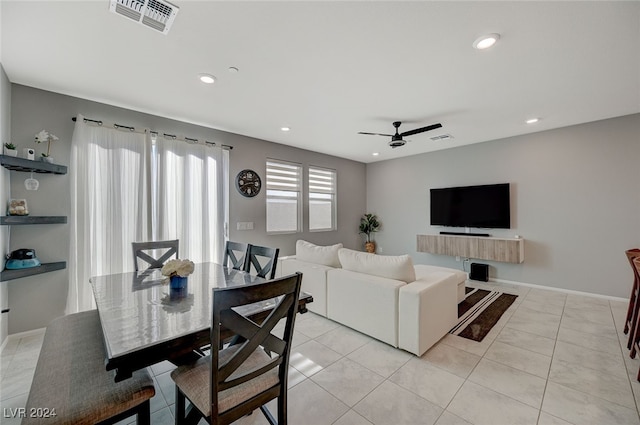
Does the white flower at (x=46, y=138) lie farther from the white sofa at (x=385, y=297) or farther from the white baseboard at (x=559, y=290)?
the white baseboard at (x=559, y=290)

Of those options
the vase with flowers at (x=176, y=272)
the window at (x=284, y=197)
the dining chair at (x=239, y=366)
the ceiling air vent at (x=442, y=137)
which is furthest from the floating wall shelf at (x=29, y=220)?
the ceiling air vent at (x=442, y=137)

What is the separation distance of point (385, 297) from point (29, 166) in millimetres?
3738

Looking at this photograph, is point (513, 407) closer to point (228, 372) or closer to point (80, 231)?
point (228, 372)

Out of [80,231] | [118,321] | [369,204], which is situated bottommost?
[118,321]

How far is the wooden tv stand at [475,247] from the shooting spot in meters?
4.42

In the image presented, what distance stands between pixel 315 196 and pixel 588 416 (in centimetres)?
496

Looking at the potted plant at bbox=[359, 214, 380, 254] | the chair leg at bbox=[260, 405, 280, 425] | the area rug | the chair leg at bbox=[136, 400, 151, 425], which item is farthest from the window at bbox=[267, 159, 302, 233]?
the chair leg at bbox=[136, 400, 151, 425]

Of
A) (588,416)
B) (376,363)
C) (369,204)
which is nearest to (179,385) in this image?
(376,363)

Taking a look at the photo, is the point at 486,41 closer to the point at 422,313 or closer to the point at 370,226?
the point at 422,313

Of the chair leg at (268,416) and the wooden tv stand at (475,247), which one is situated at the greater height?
the wooden tv stand at (475,247)

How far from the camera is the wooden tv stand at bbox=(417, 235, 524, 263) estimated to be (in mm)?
4418

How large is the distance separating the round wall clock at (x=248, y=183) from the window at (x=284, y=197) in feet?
1.00

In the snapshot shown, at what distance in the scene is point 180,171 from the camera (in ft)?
12.5

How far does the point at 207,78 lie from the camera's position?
2.62 meters
